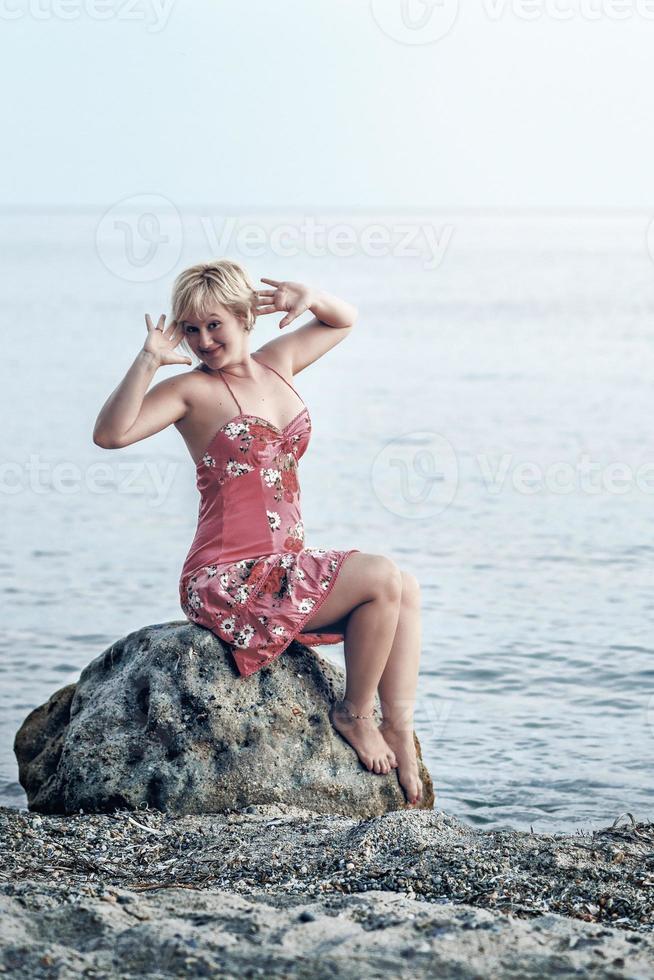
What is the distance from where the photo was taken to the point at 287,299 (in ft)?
16.9

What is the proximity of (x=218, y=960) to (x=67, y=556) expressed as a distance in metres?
8.56

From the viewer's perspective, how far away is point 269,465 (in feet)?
16.7

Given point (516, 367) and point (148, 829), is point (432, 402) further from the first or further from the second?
point (148, 829)

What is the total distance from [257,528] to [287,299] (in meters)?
0.92

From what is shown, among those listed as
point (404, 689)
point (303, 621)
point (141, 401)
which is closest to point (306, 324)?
point (141, 401)

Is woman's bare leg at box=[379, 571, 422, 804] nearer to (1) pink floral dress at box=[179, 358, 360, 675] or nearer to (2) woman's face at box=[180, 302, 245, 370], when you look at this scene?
(1) pink floral dress at box=[179, 358, 360, 675]

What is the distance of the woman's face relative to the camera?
195 inches

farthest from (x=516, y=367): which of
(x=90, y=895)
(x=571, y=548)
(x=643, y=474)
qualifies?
(x=90, y=895)

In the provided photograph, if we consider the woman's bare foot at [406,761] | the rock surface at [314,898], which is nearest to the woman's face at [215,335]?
the woman's bare foot at [406,761]

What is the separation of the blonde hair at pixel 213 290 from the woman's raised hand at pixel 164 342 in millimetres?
47

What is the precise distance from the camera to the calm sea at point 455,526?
6906mm

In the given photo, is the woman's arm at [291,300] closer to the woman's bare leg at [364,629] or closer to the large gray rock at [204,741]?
the woman's bare leg at [364,629]

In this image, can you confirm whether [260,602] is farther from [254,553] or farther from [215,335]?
[215,335]

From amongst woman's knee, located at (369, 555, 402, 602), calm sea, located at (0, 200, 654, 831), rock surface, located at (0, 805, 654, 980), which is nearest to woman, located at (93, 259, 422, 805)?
woman's knee, located at (369, 555, 402, 602)
